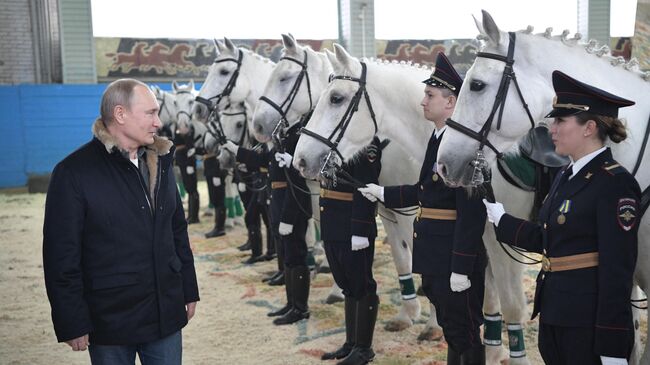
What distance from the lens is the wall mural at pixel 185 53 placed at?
14.9m

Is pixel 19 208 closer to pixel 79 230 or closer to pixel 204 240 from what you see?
pixel 204 240

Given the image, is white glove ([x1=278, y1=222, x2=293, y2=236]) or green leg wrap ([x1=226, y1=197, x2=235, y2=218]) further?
green leg wrap ([x1=226, y1=197, x2=235, y2=218])

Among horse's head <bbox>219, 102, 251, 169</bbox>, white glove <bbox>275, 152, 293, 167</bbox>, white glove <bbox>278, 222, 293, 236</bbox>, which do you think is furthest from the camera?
horse's head <bbox>219, 102, 251, 169</bbox>

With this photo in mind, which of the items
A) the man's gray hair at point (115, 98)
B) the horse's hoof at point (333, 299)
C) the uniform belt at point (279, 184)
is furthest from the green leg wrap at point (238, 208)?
the man's gray hair at point (115, 98)

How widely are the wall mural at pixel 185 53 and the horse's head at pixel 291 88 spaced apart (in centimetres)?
1024

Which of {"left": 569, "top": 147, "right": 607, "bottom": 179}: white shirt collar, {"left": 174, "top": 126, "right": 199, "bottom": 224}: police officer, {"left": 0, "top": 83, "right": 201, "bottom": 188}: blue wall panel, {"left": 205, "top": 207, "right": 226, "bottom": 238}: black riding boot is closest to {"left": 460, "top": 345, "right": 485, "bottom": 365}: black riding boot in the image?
{"left": 569, "top": 147, "right": 607, "bottom": 179}: white shirt collar

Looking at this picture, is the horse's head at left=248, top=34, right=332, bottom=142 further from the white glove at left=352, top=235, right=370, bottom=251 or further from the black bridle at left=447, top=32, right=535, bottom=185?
the black bridle at left=447, top=32, right=535, bottom=185

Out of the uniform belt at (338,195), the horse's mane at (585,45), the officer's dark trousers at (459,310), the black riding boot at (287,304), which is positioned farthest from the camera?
the black riding boot at (287,304)

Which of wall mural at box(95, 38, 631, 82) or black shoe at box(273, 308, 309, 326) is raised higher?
wall mural at box(95, 38, 631, 82)

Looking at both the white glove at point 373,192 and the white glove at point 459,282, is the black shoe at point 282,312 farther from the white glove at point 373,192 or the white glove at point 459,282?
the white glove at point 459,282

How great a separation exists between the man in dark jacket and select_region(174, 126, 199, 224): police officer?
7198mm

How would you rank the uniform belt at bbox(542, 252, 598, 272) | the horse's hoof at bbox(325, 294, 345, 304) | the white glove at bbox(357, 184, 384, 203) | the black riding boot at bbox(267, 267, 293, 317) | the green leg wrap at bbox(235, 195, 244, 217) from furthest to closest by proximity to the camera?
the green leg wrap at bbox(235, 195, 244, 217), the horse's hoof at bbox(325, 294, 345, 304), the black riding boot at bbox(267, 267, 293, 317), the white glove at bbox(357, 184, 384, 203), the uniform belt at bbox(542, 252, 598, 272)

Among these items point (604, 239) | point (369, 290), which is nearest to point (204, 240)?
point (369, 290)

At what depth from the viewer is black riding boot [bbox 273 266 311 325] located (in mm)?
4777
